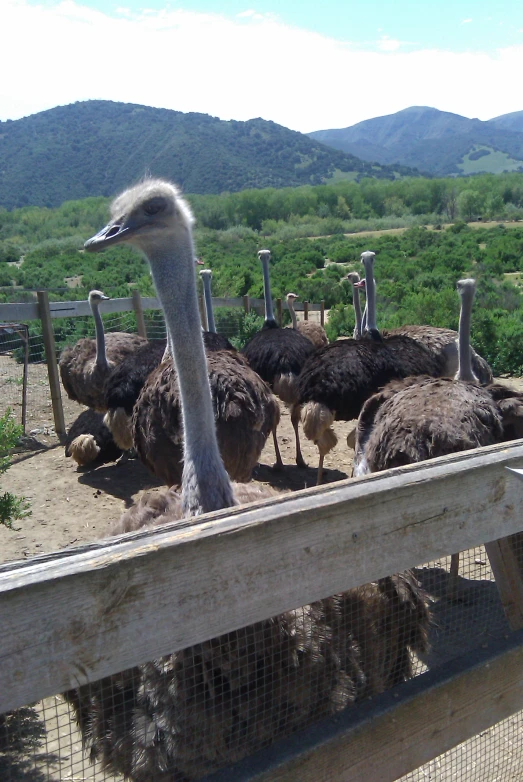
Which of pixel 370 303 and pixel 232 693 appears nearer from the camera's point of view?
pixel 232 693

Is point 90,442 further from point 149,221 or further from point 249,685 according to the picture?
point 249,685

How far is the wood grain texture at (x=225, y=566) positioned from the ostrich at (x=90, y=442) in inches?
222

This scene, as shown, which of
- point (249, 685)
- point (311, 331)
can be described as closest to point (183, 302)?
point (249, 685)

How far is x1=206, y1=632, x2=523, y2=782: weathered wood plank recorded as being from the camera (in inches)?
61.6

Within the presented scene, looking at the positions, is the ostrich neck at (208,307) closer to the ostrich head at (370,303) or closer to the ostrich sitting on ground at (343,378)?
the ostrich head at (370,303)

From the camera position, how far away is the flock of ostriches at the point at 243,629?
1923 mm

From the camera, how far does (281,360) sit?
764 cm

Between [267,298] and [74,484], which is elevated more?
[267,298]

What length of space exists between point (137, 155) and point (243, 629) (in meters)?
147

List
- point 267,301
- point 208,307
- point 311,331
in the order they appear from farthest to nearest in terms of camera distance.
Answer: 1. point 311,331
2. point 267,301
3. point 208,307

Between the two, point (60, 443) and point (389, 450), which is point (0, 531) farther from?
point (389, 450)

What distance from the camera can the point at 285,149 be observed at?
616 feet

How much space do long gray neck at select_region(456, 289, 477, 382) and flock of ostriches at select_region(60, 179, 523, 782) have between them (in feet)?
0.07

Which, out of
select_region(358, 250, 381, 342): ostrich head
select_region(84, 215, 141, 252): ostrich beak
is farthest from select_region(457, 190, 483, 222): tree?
select_region(84, 215, 141, 252): ostrich beak
